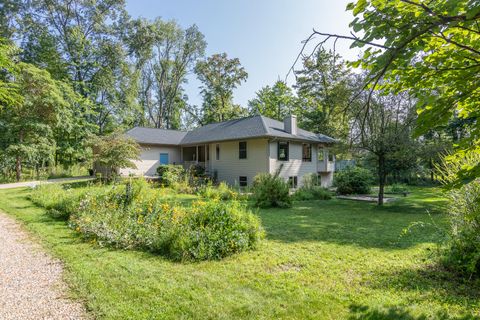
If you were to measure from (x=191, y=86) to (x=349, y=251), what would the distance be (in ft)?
117

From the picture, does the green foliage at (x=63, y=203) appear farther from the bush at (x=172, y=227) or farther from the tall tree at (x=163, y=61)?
the tall tree at (x=163, y=61)

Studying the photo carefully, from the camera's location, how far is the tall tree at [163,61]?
3144 cm

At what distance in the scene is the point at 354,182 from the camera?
51.5 ft

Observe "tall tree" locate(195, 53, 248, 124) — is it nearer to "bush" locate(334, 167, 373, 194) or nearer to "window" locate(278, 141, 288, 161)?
"window" locate(278, 141, 288, 161)

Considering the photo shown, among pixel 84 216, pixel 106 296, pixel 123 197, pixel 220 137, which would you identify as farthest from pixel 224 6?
pixel 106 296

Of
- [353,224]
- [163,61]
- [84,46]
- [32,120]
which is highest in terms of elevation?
[163,61]

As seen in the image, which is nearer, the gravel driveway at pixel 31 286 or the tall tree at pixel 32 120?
the gravel driveway at pixel 31 286

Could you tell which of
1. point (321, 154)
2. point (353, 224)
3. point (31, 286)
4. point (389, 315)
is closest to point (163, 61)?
point (321, 154)

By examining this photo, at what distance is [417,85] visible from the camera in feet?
8.61

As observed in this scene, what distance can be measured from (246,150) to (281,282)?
14.4 m

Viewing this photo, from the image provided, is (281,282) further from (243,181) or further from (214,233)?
(243,181)

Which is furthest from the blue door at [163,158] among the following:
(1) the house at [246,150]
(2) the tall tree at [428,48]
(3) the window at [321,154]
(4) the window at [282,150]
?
(2) the tall tree at [428,48]

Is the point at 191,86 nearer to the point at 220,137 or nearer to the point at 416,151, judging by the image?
the point at 220,137

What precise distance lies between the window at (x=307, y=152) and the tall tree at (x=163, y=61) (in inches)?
884
